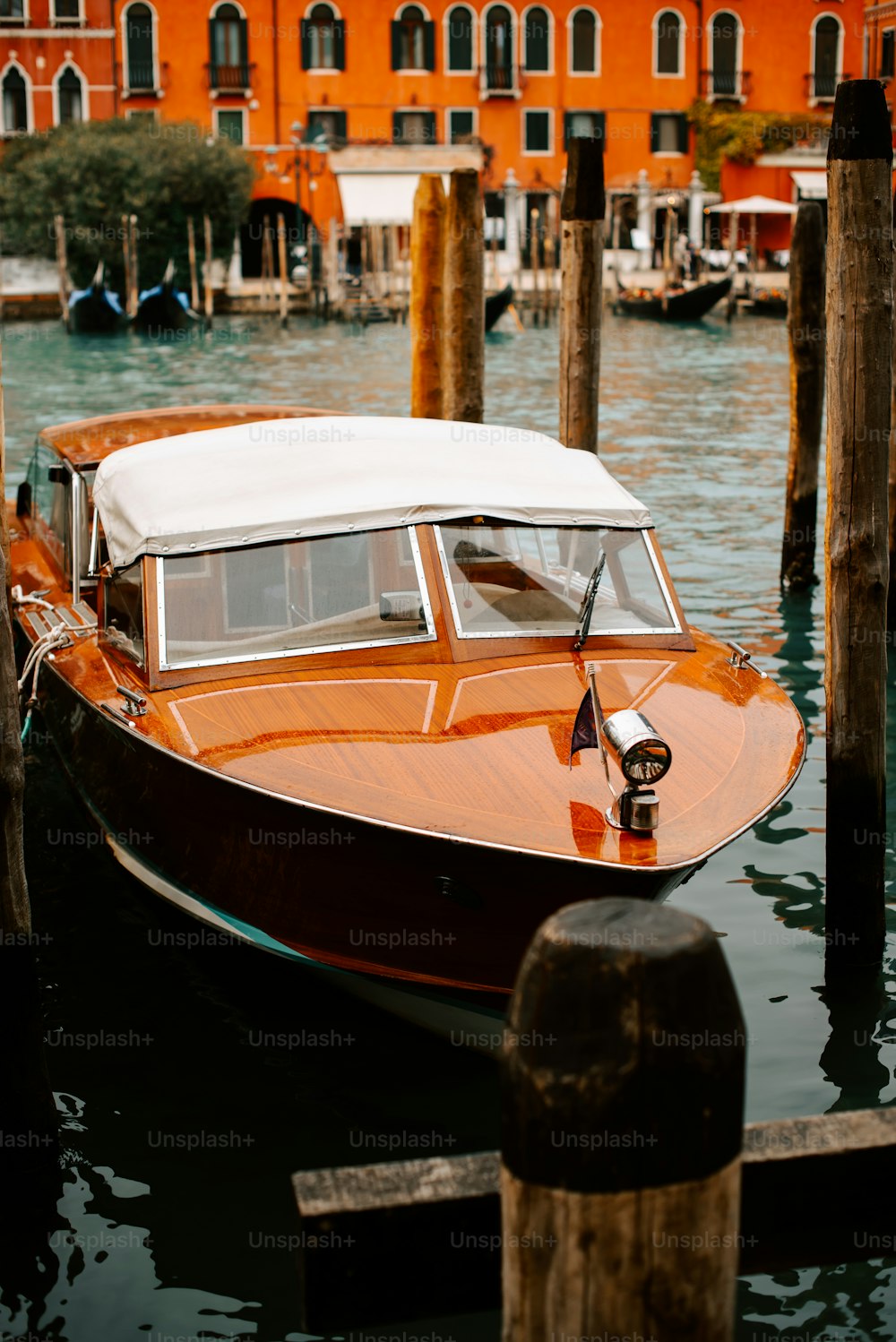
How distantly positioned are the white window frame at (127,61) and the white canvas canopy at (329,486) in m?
33.7

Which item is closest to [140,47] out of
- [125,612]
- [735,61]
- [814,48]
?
[735,61]

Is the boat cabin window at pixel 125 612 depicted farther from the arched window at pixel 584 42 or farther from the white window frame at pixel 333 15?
the arched window at pixel 584 42

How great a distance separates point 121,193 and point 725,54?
48.5 ft

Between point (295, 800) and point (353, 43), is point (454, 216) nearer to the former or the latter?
point (295, 800)

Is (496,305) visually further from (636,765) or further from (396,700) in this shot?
(636,765)

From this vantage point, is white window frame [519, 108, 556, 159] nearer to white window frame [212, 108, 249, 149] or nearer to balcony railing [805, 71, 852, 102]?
balcony railing [805, 71, 852, 102]

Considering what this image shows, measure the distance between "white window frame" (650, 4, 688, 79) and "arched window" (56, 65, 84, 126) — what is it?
43.3 feet

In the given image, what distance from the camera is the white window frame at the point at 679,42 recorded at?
38156mm

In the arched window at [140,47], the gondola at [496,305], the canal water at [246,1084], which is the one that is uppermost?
the arched window at [140,47]

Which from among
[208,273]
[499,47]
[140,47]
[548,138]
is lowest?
[208,273]

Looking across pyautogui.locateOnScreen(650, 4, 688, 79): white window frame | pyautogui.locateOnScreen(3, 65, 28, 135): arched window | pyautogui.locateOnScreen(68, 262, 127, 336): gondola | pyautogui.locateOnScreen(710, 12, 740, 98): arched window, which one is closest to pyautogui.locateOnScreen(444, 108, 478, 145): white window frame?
pyautogui.locateOnScreen(650, 4, 688, 79): white window frame

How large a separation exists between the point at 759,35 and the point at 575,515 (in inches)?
1455

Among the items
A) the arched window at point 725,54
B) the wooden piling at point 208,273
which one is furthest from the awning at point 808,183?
the wooden piling at point 208,273

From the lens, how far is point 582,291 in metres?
7.77
